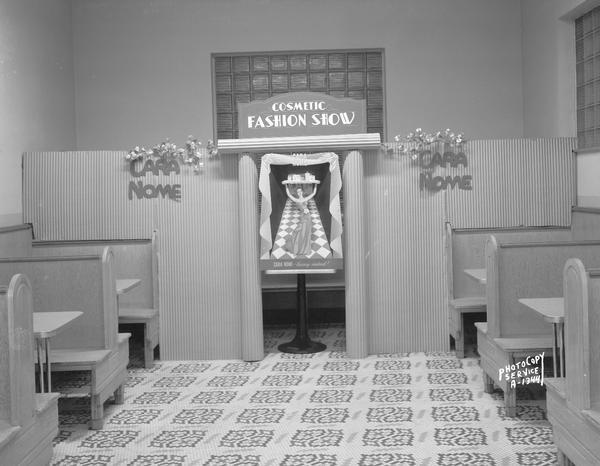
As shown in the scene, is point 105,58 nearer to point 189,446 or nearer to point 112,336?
point 112,336

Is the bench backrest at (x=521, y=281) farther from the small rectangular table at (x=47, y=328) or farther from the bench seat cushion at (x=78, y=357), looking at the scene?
the small rectangular table at (x=47, y=328)

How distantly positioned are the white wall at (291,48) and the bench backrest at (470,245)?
2344 mm

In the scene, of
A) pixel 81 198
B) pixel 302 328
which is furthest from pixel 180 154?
pixel 302 328

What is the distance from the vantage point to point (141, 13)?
9305 millimetres

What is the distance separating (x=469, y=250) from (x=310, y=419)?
8.53 ft

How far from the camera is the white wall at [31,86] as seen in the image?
703 centimetres

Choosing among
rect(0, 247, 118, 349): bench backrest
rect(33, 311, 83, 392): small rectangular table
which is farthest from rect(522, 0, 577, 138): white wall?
rect(33, 311, 83, 392): small rectangular table

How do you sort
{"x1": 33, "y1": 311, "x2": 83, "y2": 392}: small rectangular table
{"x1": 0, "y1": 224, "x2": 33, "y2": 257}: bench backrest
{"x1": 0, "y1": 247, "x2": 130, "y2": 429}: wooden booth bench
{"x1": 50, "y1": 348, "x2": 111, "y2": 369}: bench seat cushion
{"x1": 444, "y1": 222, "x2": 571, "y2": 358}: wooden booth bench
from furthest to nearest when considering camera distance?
{"x1": 444, "y1": 222, "x2": 571, "y2": 358}: wooden booth bench → {"x1": 0, "y1": 224, "x2": 33, "y2": 257}: bench backrest → {"x1": 0, "y1": 247, "x2": 130, "y2": 429}: wooden booth bench → {"x1": 50, "y1": 348, "x2": 111, "y2": 369}: bench seat cushion → {"x1": 33, "y1": 311, "x2": 83, "y2": 392}: small rectangular table

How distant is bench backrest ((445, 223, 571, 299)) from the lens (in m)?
7.17

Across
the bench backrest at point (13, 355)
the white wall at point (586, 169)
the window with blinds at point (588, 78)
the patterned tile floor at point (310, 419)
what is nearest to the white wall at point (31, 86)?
the patterned tile floor at point (310, 419)

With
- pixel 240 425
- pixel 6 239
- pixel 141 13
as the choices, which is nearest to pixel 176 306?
pixel 6 239

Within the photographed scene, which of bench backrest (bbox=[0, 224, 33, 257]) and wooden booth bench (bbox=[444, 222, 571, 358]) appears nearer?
bench backrest (bbox=[0, 224, 33, 257])

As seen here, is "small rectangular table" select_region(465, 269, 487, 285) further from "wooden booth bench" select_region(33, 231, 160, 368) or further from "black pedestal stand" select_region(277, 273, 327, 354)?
"wooden booth bench" select_region(33, 231, 160, 368)

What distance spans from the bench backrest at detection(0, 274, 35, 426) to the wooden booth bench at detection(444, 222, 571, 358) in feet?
13.4
